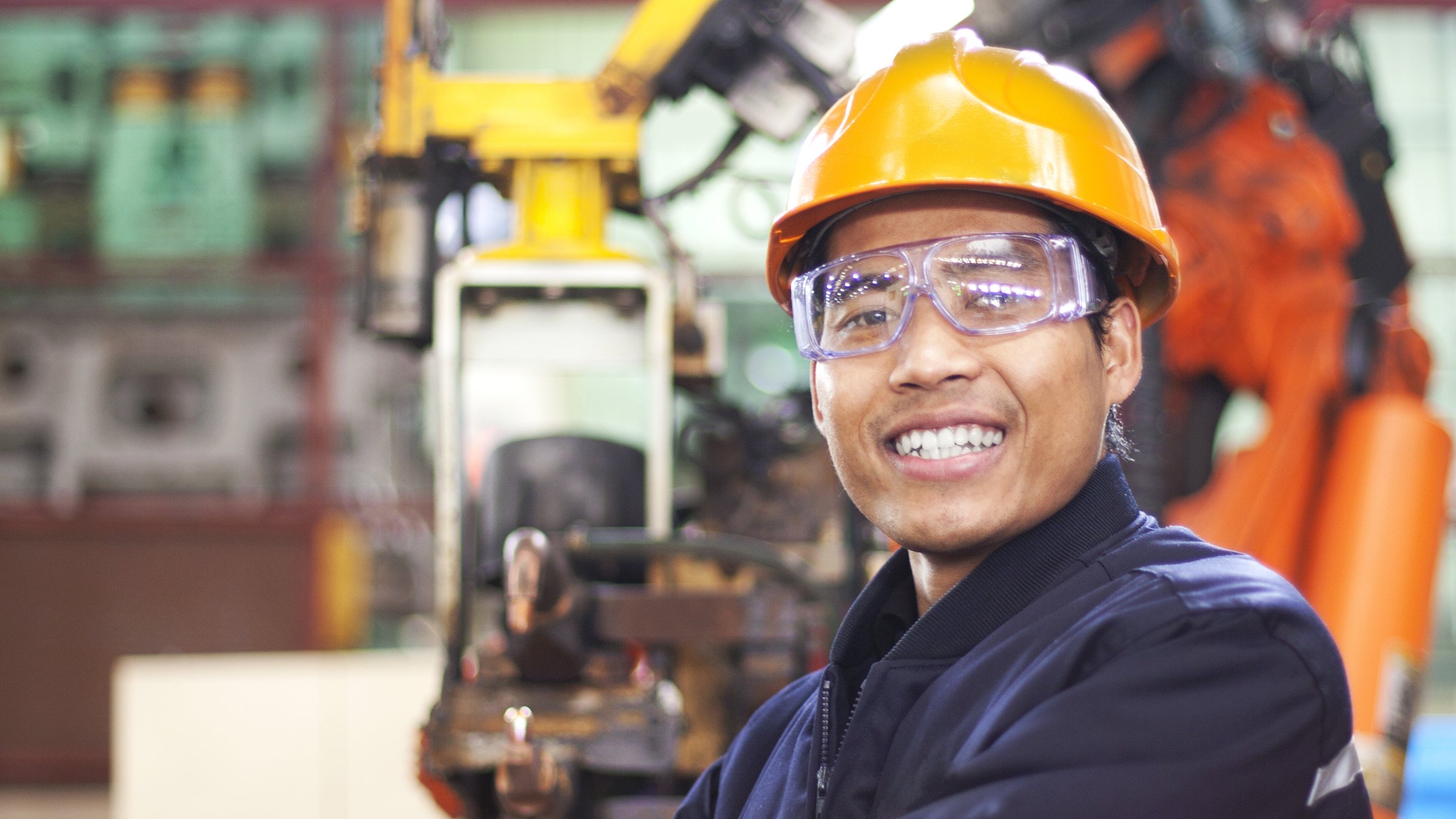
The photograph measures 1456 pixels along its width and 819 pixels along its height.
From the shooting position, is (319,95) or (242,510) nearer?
Result: (242,510)

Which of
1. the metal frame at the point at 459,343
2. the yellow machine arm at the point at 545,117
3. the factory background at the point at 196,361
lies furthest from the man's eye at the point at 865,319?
the factory background at the point at 196,361

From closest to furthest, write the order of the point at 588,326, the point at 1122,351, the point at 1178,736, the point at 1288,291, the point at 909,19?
the point at 1178,736, the point at 1122,351, the point at 909,19, the point at 588,326, the point at 1288,291

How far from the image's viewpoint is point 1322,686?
36.9 inches

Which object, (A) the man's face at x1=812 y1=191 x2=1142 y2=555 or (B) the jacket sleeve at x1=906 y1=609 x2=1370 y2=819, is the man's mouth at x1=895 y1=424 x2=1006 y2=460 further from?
(B) the jacket sleeve at x1=906 y1=609 x2=1370 y2=819

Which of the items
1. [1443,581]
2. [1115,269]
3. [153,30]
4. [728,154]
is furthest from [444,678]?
[1443,581]

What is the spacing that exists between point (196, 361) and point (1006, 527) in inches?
337

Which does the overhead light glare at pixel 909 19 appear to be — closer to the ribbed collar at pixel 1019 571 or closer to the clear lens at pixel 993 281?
the clear lens at pixel 993 281

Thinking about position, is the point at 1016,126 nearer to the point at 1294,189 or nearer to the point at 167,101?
the point at 1294,189

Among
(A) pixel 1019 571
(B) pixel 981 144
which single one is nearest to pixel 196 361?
Result: (B) pixel 981 144

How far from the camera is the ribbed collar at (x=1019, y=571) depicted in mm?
1126

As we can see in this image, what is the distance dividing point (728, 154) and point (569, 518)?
1114mm

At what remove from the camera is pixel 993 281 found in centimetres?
127

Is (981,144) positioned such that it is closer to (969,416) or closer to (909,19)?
(969,416)

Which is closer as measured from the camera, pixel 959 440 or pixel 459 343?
pixel 959 440
